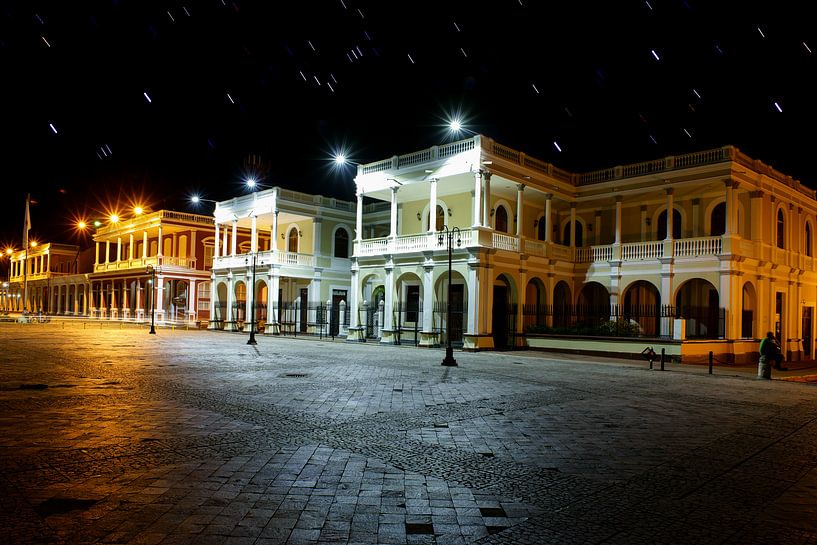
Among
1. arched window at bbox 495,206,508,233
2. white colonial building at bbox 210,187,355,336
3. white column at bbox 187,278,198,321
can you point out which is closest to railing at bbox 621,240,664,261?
arched window at bbox 495,206,508,233

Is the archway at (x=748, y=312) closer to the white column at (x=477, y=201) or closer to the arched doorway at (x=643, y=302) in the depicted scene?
the arched doorway at (x=643, y=302)

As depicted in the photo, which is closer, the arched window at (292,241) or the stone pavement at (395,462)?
the stone pavement at (395,462)

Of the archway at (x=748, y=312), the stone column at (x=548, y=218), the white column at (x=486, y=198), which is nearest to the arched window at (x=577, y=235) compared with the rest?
the stone column at (x=548, y=218)

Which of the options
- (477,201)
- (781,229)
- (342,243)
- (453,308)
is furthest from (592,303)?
(342,243)

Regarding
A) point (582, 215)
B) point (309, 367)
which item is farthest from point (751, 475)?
point (582, 215)

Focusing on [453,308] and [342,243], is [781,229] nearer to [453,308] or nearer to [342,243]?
[453,308]

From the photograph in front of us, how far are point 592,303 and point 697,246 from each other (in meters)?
7.18

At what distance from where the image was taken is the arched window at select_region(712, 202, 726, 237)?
28.4 metres

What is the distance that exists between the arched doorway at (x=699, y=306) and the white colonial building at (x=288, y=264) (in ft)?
62.2

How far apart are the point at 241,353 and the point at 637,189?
788 inches

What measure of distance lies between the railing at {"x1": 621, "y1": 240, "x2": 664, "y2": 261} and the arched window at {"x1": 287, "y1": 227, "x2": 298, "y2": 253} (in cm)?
2260

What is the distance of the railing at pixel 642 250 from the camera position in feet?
92.7

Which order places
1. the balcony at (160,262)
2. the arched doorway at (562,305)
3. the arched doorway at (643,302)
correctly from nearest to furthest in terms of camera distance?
1. the arched doorway at (643,302)
2. the arched doorway at (562,305)
3. the balcony at (160,262)

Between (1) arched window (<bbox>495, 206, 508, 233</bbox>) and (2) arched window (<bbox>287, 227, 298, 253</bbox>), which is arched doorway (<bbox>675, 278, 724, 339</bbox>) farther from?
(2) arched window (<bbox>287, 227, 298, 253</bbox>)
